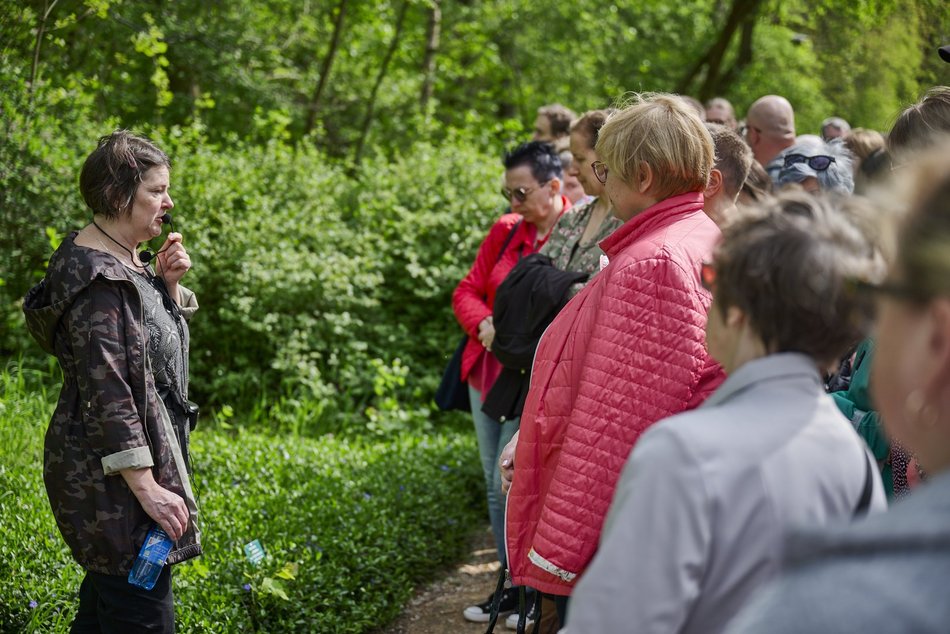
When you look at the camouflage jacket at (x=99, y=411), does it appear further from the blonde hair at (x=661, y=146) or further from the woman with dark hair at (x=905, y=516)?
the woman with dark hair at (x=905, y=516)

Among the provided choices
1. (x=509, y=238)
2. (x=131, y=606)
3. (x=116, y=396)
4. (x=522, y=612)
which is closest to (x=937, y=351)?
(x=522, y=612)

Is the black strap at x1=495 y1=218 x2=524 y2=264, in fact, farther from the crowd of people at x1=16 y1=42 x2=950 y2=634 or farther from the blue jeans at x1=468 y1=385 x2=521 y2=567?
the blue jeans at x1=468 y1=385 x2=521 y2=567

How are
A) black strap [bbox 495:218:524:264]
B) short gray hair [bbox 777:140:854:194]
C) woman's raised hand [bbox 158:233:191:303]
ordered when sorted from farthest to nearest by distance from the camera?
1. black strap [bbox 495:218:524:264]
2. short gray hair [bbox 777:140:854:194]
3. woman's raised hand [bbox 158:233:191:303]

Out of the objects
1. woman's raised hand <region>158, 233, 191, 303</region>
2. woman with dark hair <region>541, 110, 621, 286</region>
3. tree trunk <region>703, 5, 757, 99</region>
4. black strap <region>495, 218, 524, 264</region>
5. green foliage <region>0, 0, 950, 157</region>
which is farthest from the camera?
tree trunk <region>703, 5, 757, 99</region>

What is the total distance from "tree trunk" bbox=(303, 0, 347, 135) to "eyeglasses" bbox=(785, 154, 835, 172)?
25.7 feet

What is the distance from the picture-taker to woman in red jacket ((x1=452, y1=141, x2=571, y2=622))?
467 cm

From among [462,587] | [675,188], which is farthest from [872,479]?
[462,587]

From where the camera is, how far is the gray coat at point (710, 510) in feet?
4.83

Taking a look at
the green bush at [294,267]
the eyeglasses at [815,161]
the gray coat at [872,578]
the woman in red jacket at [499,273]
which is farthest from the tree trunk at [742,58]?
the gray coat at [872,578]

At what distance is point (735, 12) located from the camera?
43.1 ft

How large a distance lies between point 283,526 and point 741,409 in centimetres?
358

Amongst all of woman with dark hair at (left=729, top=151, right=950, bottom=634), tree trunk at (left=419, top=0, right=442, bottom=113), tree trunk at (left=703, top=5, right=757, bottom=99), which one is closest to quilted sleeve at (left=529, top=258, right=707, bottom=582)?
woman with dark hair at (left=729, top=151, right=950, bottom=634)

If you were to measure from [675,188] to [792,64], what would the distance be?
663 inches

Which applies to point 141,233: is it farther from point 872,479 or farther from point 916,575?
point 916,575
